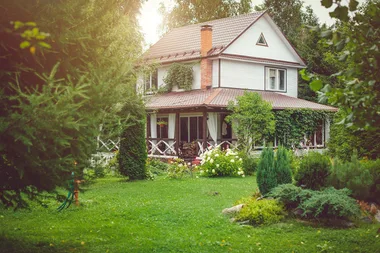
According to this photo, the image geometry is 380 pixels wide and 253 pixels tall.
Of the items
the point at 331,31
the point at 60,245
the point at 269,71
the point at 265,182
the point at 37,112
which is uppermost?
the point at 269,71

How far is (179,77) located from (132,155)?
40.8 ft

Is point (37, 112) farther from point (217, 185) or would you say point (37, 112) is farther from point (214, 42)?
point (214, 42)

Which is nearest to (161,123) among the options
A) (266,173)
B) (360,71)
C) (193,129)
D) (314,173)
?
(193,129)

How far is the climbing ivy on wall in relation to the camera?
27453 millimetres

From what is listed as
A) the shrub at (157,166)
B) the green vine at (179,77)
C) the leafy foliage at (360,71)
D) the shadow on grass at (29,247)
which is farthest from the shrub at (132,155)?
the leafy foliage at (360,71)

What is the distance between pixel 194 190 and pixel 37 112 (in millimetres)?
9826

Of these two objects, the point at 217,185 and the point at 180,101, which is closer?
the point at 217,185

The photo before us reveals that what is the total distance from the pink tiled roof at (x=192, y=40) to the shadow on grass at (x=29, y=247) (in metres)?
21.2

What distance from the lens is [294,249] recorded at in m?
7.79

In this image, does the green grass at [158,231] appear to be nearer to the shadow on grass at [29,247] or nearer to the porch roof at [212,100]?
the shadow on grass at [29,247]

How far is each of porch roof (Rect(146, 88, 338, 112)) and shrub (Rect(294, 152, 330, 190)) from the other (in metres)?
13.6

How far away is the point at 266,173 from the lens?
11.2 meters

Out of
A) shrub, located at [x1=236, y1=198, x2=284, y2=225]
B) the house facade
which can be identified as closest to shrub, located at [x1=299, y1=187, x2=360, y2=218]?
shrub, located at [x1=236, y1=198, x2=284, y2=225]

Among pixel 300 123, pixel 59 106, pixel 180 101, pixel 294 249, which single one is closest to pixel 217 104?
pixel 180 101
